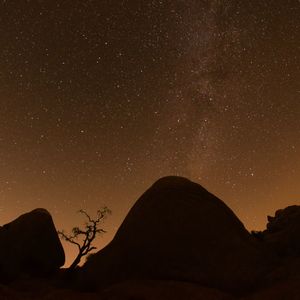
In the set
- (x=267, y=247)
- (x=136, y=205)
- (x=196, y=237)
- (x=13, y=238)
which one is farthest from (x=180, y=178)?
(x=13, y=238)

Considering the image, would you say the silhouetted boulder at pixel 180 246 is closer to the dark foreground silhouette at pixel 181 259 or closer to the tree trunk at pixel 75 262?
the dark foreground silhouette at pixel 181 259

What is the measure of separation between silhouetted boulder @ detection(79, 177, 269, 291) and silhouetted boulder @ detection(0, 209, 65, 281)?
499 centimetres

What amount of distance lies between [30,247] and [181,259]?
37.1 ft

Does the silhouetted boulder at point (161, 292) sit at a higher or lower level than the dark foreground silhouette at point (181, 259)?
lower

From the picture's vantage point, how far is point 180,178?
853 inches

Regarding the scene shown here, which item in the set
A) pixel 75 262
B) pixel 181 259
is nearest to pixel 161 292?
pixel 181 259

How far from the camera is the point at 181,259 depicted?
17844 mm

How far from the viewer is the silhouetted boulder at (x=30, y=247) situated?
2355 centimetres

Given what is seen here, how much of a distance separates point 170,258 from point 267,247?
484 cm

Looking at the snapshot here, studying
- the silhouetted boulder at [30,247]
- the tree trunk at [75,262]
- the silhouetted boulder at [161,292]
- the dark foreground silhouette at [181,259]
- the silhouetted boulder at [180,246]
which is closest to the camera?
the silhouetted boulder at [161,292]

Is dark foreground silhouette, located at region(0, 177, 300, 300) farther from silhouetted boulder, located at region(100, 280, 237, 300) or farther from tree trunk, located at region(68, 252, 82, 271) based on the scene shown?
tree trunk, located at region(68, 252, 82, 271)

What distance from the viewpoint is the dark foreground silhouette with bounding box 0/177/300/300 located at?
624 inches

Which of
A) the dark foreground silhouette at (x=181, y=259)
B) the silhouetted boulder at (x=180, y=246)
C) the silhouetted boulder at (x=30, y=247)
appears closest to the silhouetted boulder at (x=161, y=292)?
the dark foreground silhouette at (x=181, y=259)

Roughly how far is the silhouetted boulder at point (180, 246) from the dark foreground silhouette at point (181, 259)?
1.5 inches
